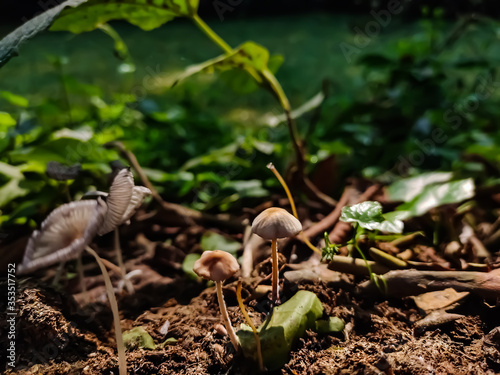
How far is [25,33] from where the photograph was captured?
4.08 ft

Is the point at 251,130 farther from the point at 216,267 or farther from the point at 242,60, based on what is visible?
the point at 216,267

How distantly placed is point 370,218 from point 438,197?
0.35 m

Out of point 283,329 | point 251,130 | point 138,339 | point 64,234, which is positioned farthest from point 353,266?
point 251,130

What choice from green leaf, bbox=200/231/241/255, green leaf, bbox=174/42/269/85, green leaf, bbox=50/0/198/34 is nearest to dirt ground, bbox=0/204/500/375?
green leaf, bbox=200/231/241/255

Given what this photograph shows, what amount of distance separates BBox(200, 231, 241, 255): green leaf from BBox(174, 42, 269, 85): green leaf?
0.55 metres

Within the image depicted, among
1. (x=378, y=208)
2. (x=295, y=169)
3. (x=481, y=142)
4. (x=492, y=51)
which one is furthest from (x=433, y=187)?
(x=492, y=51)

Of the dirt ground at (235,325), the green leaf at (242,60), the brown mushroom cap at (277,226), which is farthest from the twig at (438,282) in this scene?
the green leaf at (242,60)

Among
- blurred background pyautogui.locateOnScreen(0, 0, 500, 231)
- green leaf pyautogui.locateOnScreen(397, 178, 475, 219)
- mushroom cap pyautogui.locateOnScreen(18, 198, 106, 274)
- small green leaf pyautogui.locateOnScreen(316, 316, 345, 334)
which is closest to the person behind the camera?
mushroom cap pyautogui.locateOnScreen(18, 198, 106, 274)

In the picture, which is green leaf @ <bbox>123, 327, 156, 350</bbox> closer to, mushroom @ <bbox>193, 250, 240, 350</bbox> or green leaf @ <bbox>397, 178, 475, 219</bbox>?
mushroom @ <bbox>193, 250, 240, 350</bbox>

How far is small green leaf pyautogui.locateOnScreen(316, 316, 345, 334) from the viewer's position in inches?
45.1

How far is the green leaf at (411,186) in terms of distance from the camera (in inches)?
61.5

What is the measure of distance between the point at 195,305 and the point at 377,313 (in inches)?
19.8

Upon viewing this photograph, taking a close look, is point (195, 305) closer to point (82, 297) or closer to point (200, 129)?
point (82, 297)

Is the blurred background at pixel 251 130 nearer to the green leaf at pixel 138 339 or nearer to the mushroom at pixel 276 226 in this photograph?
the green leaf at pixel 138 339
